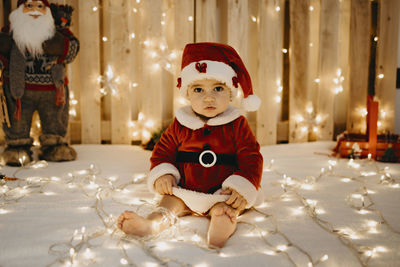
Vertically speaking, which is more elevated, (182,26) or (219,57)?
(182,26)

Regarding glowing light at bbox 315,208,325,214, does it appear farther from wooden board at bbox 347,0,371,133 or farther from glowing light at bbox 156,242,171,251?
wooden board at bbox 347,0,371,133

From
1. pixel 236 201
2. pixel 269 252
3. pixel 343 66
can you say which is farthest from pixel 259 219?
pixel 343 66

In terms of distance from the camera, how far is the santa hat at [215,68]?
1201 mm

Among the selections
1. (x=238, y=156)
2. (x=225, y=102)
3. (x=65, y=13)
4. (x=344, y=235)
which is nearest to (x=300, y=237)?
(x=344, y=235)

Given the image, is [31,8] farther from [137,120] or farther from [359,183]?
[359,183]

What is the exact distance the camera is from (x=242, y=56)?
2471 millimetres

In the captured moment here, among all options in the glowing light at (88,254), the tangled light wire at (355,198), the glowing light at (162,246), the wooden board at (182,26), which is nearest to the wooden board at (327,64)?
the tangled light wire at (355,198)

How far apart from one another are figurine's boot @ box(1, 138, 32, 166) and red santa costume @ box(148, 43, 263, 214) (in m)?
0.94

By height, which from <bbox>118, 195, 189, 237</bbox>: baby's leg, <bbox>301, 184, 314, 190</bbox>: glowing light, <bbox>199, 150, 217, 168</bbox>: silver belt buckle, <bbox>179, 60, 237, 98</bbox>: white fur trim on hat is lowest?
<bbox>301, 184, 314, 190</bbox>: glowing light

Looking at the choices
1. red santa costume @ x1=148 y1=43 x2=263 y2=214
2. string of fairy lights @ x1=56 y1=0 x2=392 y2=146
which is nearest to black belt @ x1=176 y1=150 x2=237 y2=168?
red santa costume @ x1=148 y1=43 x2=263 y2=214

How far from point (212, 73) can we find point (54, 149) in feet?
3.94

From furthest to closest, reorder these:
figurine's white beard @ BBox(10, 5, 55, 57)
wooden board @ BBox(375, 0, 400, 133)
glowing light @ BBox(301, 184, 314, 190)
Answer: wooden board @ BBox(375, 0, 400, 133), figurine's white beard @ BBox(10, 5, 55, 57), glowing light @ BBox(301, 184, 314, 190)

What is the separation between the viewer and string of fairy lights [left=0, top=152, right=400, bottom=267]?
937mm

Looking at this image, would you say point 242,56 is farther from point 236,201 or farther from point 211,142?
point 236,201
